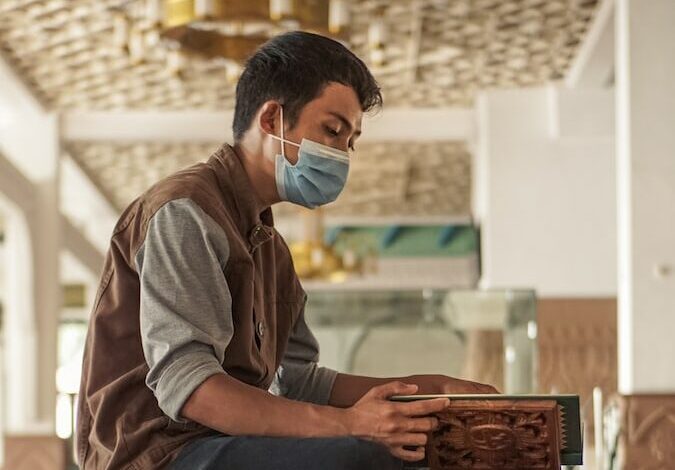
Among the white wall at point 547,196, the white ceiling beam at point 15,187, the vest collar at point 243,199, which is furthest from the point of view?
the white wall at point 547,196

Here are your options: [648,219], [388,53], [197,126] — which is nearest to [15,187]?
[197,126]

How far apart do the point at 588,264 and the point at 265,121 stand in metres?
11.3

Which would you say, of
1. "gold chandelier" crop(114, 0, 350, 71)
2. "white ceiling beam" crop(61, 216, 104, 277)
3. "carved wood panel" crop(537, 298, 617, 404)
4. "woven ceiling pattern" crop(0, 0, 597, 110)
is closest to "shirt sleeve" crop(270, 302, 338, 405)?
"gold chandelier" crop(114, 0, 350, 71)

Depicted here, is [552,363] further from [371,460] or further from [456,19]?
[371,460]

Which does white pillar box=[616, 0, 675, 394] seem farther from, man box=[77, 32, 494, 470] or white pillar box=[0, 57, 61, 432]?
white pillar box=[0, 57, 61, 432]

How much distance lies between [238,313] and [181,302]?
0.17 m

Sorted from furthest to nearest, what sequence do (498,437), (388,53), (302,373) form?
(388,53) < (302,373) < (498,437)

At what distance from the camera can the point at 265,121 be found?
241 cm

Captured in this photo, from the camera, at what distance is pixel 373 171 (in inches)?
718

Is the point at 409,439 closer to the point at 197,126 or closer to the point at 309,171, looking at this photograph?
the point at 309,171

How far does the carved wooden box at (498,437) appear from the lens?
6.82ft

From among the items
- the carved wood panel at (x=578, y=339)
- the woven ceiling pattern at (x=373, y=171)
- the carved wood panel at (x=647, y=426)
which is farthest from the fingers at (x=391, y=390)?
the woven ceiling pattern at (x=373, y=171)

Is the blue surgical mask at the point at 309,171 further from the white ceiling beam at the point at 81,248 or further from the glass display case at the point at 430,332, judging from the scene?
the white ceiling beam at the point at 81,248

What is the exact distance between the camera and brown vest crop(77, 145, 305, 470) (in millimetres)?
2160
